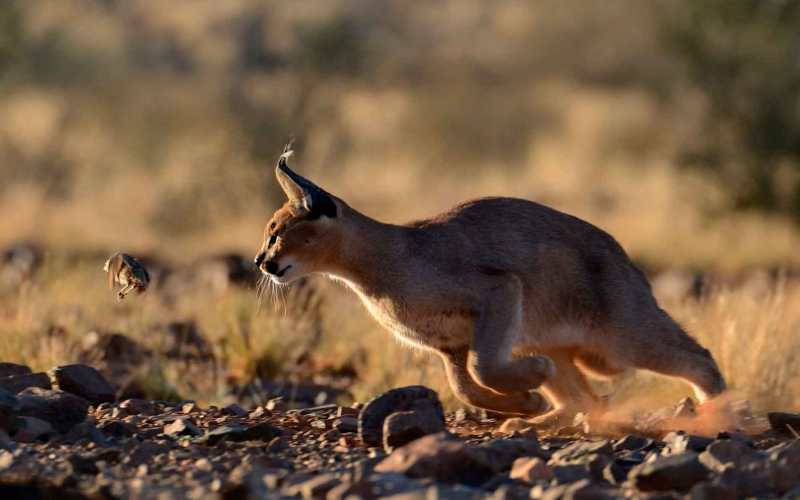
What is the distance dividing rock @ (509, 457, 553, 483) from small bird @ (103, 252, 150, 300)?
120 inches

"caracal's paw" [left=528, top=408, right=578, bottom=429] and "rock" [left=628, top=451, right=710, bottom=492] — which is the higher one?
"caracal's paw" [left=528, top=408, right=578, bottom=429]

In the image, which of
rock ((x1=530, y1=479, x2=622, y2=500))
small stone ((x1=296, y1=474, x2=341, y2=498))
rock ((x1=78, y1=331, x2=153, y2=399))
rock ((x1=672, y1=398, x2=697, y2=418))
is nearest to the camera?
rock ((x1=530, y1=479, x2=622, y2=500))

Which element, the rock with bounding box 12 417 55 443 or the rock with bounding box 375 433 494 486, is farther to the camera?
the rock with bounding box 12 417 55 443

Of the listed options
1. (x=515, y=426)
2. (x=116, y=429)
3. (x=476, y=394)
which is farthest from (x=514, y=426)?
(x=116, y=429)

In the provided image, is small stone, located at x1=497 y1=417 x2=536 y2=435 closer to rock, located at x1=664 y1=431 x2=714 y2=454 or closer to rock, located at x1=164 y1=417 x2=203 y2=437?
rock, located at x1=664 y1=431 x2=714 y2=454

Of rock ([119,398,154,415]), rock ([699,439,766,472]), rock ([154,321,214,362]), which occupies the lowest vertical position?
rock ([699,439,766,472])

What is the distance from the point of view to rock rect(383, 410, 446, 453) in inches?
275

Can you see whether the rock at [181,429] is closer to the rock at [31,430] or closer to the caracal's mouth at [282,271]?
the rock at [31,430]

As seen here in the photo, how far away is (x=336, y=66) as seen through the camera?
94.2ft

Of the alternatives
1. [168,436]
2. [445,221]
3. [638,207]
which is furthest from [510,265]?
[638,207]

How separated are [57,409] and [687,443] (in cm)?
297

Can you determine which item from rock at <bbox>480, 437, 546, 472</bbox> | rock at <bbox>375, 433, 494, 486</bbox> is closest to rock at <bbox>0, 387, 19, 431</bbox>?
rock at <bbox>375, 433, 494, 486</bbox>

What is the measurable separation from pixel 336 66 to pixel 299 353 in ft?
58.3

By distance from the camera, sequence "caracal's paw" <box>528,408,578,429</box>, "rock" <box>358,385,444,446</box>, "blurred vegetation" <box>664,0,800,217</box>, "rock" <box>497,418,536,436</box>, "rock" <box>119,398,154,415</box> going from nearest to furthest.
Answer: "rock" <box>358,385,444,446</box>, "rock" <box>497,418,536,436</box>, "rock" <box>119,398,154,415</box>, "caracal's paw" <box>528,408,578,429</box>, "blurred vegetation" <box>664,0,800,217</box>
